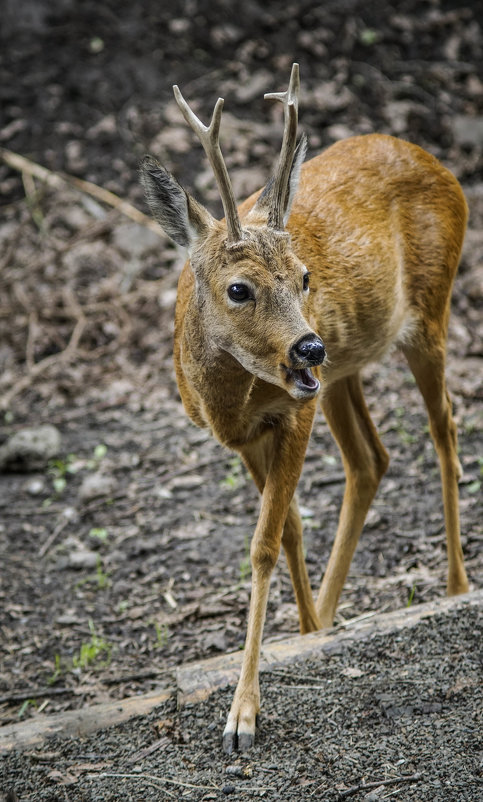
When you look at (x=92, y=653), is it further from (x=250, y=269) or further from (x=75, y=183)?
(x=75, y=183)

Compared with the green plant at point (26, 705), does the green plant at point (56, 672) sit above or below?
below

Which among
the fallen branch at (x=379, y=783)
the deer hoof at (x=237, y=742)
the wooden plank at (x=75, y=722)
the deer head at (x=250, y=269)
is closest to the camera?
the fallen branch at (x=379, y=783)

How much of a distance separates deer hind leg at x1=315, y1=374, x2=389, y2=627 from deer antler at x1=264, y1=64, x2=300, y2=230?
5.03 ft

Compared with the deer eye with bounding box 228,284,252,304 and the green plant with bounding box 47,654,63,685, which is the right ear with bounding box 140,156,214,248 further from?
the green plant with bounding box 47,654,63,685

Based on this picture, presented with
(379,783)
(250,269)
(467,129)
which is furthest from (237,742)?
(467,129)

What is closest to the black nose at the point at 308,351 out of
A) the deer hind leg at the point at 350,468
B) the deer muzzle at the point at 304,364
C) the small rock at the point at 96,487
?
the deer muzzle at the point at 304,364

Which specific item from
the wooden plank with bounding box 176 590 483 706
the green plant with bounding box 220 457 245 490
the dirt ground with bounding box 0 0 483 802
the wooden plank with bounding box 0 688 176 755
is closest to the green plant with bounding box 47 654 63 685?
the dirt ground with bounding box 0 0 483 802

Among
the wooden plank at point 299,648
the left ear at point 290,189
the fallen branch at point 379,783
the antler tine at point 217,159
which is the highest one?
the antler tine at point 217,159

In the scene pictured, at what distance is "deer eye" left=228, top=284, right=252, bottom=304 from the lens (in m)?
3.43

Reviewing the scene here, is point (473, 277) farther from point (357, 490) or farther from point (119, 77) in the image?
point (119, 77)

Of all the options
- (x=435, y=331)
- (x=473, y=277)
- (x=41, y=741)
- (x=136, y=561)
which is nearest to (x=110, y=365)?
(x=136, y=561)

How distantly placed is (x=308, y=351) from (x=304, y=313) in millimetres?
447

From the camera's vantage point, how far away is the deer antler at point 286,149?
3.40 m

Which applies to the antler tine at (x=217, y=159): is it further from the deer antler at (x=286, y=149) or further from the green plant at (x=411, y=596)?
the green plant at (x=411, y=596)
